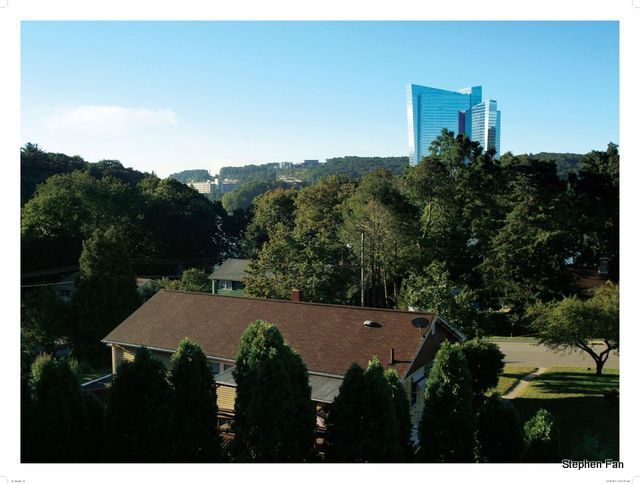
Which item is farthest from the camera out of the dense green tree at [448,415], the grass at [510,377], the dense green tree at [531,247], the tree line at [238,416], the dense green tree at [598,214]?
the dense green tree at [598,214]

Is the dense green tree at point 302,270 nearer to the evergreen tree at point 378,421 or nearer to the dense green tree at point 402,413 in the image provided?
the dense green tree at point 402,413

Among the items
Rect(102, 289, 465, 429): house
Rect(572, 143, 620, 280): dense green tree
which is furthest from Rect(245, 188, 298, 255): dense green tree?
Rect(102, 289, 465, 429): house

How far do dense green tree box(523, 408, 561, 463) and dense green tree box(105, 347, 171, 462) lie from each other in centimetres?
694

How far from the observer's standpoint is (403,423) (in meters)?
11.0

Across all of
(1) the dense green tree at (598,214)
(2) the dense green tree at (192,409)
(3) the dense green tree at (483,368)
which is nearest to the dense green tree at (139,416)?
(2) the dense green tree at (192,409)

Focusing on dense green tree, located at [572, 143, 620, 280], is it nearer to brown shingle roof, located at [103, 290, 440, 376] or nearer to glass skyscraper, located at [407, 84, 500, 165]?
brown shingle roof, located at [103, 290, 440, 376]

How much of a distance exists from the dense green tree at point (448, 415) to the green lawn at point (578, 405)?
274 centimetres

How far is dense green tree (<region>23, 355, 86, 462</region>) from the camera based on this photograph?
9.59 metres

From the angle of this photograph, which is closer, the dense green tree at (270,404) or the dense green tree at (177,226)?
the dense green tree at (270,404)

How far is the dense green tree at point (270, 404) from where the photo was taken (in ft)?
32.6

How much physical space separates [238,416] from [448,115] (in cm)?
11517

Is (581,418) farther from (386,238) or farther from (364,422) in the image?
(386,238)

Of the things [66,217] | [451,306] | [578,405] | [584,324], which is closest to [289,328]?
[451,306]
